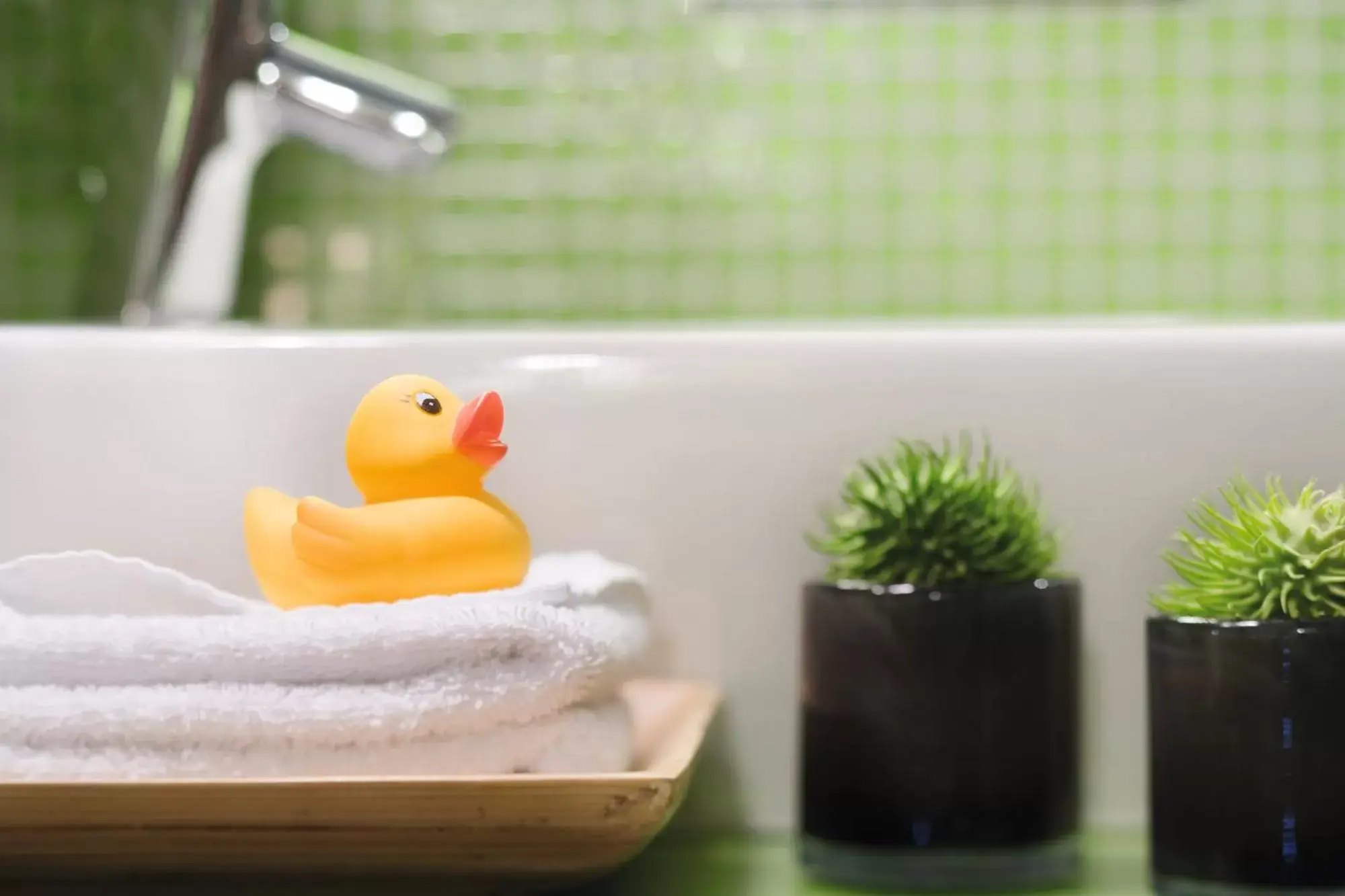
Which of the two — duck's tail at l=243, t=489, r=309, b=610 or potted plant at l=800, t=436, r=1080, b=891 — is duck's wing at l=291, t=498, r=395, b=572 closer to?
duck's tail at l=243, t=489, r=309, b=610

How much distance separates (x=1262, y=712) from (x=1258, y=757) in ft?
0.05

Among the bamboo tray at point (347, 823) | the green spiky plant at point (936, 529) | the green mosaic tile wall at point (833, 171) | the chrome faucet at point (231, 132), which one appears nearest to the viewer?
the bamboo tray at point (347, 823)

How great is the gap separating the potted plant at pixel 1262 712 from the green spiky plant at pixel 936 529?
6 cm

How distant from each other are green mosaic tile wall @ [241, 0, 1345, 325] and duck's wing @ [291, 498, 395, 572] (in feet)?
1.56

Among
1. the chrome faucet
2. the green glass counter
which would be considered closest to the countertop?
the green glass counter

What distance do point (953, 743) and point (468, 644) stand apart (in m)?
0.17

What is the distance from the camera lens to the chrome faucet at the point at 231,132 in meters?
0.72

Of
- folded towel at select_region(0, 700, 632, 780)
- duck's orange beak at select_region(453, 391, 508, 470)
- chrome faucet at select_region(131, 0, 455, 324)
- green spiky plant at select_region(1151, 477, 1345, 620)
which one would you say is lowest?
folded towel at select_region(0, 700, 632, 780)

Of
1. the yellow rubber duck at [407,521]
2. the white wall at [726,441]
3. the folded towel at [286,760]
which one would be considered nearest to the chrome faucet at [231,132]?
the white wall at [726,441]

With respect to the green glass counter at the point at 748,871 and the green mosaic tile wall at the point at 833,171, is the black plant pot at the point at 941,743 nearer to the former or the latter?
the green glass counter at the point at 748,871

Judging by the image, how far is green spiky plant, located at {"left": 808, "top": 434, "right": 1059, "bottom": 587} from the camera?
49 cm

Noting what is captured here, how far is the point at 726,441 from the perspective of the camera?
60 centimetres

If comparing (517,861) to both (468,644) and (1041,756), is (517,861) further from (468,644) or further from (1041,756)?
(1041,756)

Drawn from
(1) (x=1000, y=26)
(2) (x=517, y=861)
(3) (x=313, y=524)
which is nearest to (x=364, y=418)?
(3) (x=313, y=524)
